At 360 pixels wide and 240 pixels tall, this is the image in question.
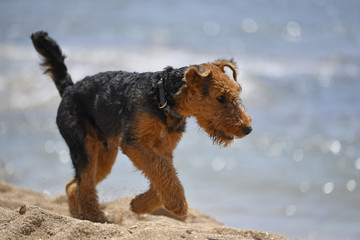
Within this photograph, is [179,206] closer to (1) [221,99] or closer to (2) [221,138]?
Result: (2) [221,138]

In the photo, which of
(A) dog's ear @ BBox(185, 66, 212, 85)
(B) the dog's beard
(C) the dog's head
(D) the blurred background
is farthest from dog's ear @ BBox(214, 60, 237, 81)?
(D) the blurred background

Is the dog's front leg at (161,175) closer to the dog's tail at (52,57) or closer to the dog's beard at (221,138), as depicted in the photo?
the dog's beard at (221,138)

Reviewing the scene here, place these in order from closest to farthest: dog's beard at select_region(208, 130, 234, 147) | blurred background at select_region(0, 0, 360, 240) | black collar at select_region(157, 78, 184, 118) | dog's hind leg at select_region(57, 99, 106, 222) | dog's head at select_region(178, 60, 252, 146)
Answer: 1. dog's head at select_region(178, 60, 252, 146)
2. dog's beard at select_region(208, 130, 234, 147)
3. black collar at select_region(157, 78, 184, 118)
4. dog's hind leg at select_region(57, 99, 106, 222)
5. blurred background at select_region(0, 0, 360, 240)

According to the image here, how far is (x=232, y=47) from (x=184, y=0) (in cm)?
599

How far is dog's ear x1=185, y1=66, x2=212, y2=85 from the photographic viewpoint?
14.3 feet

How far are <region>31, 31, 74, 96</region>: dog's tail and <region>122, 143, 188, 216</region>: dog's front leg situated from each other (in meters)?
1.49

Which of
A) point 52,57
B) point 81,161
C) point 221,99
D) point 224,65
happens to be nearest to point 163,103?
point 221,99

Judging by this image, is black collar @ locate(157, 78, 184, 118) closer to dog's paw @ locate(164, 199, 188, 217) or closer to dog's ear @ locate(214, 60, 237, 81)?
dog's ear @ locate(214, 60, 237, 81)

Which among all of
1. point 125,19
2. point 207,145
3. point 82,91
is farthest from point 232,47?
point 82,91

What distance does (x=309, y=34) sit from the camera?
55.7 ft

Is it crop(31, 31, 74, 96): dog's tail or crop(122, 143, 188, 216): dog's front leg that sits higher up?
crop(31, 31, 74, 96): dog's tail

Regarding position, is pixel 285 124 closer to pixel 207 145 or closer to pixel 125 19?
pixel 207 145

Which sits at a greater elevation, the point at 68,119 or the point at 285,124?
the point at 285,124

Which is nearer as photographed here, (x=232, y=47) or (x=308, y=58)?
(x=308, y=58)
